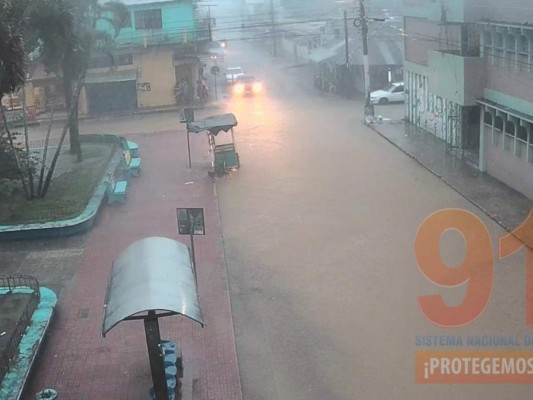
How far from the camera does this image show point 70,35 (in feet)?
64.7

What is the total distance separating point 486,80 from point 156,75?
20283 millimetres

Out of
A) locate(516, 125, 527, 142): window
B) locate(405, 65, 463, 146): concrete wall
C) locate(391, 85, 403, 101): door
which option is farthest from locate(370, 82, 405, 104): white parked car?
locate(516, 125, 527, 142): window

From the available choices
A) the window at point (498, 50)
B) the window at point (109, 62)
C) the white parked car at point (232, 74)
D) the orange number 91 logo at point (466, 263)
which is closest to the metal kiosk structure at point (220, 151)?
the orange number 91 logo at point (466, 263)

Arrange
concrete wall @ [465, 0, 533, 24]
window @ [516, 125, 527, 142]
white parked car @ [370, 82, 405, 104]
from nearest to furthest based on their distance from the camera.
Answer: concrete wall @ [465, 0, 533, 24] → window @ [516, 125, 527, 142] → white parked car @ [370, 82, 405, 104]

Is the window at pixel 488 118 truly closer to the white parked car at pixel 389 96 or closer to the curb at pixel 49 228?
the curb at pixel 49 228

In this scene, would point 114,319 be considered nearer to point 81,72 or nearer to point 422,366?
point 422,366

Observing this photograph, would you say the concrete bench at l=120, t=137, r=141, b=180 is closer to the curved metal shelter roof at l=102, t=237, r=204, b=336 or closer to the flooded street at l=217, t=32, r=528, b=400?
the flooded street at l=217, t=32, r=528, b=400

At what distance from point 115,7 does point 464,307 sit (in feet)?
57.5

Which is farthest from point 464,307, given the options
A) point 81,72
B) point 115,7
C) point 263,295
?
point 115,7

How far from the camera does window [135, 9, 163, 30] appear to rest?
3538 cm

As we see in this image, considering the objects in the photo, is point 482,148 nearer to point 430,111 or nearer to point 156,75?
point 430,111

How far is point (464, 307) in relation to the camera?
11.2 meters

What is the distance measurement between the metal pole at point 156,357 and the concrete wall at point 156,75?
1096 inches

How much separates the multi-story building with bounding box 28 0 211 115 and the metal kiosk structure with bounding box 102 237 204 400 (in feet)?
86.4
